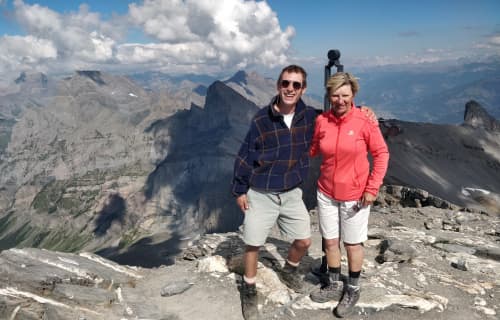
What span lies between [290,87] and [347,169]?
2.27 meters

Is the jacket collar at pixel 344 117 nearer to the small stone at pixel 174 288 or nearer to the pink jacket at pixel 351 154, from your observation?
the pink jacket at pixel 351 154

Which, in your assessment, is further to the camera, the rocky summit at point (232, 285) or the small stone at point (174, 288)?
the small stone at point (174, 288)

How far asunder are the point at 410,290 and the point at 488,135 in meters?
115

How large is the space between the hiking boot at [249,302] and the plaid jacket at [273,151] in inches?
102

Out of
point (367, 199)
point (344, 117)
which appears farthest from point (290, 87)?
point (367, 199)

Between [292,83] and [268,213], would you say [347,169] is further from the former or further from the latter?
[292,83]

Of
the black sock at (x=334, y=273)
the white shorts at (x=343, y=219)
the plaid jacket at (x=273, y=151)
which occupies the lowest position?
the black sock at (x=334, y=273)

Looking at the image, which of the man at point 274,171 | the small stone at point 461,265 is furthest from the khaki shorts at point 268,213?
the small stone at point 461,265

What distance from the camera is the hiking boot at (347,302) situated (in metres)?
8.62

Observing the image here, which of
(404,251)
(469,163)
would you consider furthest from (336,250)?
(469,163)

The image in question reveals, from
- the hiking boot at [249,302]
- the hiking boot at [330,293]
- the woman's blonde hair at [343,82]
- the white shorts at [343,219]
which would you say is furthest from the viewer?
the hiking boot at [330,293]

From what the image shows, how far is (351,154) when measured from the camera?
7.77 metres

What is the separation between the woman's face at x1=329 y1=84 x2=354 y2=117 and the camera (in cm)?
757

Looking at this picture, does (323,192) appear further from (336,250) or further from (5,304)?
(5,304)
